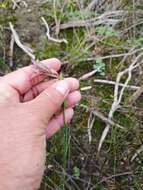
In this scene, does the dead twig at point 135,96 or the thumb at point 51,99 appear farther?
the dead twig at point 135,96

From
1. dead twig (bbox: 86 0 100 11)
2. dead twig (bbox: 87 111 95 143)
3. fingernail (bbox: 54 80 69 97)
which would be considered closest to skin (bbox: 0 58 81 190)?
fingernail (bbox: 54 80 69 97)

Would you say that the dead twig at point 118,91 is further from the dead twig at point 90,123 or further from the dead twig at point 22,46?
the dead twig at point 22,46

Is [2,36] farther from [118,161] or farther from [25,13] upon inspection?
[118,161]

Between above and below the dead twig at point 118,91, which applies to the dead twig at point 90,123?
below

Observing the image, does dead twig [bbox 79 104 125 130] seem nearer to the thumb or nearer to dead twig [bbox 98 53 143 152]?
dead twig [bbox 98 53 143 152]

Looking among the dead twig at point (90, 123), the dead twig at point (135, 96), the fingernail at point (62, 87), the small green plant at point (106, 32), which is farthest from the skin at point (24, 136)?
the small green plant at point (106, 32)

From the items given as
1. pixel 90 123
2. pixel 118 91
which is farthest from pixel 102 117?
pixel 118 91

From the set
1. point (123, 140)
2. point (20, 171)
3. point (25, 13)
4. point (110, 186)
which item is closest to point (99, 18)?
point (25, 13)
